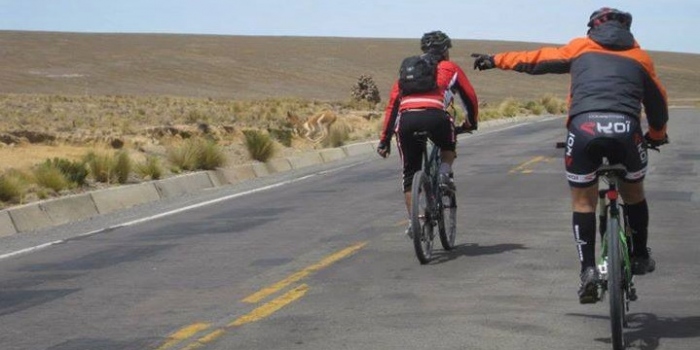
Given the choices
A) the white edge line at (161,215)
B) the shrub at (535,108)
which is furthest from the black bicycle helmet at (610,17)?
the shrub at (535,108)

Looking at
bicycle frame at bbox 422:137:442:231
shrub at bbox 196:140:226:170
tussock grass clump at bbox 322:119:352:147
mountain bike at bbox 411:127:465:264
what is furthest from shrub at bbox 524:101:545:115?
bicycle frame at bbox 422:137:442:231

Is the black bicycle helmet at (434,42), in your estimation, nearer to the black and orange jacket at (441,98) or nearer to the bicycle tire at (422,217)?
the black and orange jacket at (441,98)

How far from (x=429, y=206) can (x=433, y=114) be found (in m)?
0.82

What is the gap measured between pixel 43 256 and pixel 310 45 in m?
140

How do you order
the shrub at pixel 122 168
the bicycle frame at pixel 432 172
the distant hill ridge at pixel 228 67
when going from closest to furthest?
the bicycle frame at pixel 432 172 < the shrub at pixel 122 168 < the distant hill ridge at pixel 228 67

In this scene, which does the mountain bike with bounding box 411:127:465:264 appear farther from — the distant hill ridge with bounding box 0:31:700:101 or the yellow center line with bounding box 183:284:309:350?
the distant hill ridge with bounding box 0:31:700:101

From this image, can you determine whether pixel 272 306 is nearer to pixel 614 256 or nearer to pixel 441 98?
pixel 441 98

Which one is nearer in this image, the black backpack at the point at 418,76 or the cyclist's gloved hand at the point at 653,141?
the cyclist's gloved hand at the point at 653,141

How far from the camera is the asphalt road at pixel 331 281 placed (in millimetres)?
8391

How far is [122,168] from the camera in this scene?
2162 cm

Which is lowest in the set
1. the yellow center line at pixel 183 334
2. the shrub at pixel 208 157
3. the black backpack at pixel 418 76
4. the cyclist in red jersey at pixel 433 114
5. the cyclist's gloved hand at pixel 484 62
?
the shrub at pixel 208 157

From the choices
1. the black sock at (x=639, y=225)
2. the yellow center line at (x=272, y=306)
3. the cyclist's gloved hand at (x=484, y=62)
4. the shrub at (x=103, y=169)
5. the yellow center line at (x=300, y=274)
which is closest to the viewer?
the black sock at (x=639, y=225)

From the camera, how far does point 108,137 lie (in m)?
34.6

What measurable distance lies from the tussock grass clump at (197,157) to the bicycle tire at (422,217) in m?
12.9
